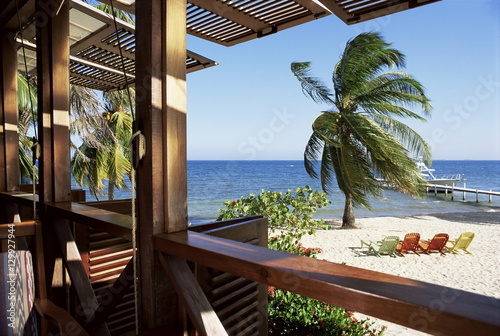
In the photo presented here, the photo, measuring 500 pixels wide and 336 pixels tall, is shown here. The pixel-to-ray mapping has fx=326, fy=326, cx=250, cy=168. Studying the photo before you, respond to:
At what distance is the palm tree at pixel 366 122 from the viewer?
9.62m

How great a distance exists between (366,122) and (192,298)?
9.68 metres

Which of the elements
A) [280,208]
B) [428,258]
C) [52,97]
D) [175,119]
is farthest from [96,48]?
[428,258]

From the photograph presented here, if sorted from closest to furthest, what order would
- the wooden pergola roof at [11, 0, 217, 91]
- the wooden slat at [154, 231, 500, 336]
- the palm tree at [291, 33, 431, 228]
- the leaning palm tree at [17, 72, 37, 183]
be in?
the wooden slat at [154, 231, 500, 336] < the wooden pergola roof at [11, 0, 217, 91] < the leaning palm tree at [17, 72, 37, 183] < the palm tree at [291, 33, 431, 228]

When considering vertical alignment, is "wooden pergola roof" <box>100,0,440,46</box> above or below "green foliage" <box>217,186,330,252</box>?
above

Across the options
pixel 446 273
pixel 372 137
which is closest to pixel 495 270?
pixel 446 273

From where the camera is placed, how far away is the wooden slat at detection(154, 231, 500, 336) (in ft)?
1.72

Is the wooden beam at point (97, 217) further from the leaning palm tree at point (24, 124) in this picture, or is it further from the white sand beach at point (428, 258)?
the leaning palm tree at point (24, 124)

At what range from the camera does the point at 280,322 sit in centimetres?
311

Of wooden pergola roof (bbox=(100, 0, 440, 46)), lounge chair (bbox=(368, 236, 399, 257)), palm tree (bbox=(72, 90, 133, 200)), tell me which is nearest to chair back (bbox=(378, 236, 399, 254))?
lounge chair (bbox=(368, 236, 399, 257))

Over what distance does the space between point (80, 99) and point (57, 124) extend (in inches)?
321

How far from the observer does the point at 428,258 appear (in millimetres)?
8445

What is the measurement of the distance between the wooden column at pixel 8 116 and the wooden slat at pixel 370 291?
9.28 feet

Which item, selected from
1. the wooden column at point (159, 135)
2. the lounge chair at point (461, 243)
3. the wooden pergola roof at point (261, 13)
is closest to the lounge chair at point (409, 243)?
the lounge chair at point (461, 243)

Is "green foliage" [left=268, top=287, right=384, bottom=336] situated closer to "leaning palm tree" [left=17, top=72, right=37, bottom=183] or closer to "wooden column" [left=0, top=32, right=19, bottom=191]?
"wooden column" [left=0, top=32, right=19, bottom=191]
